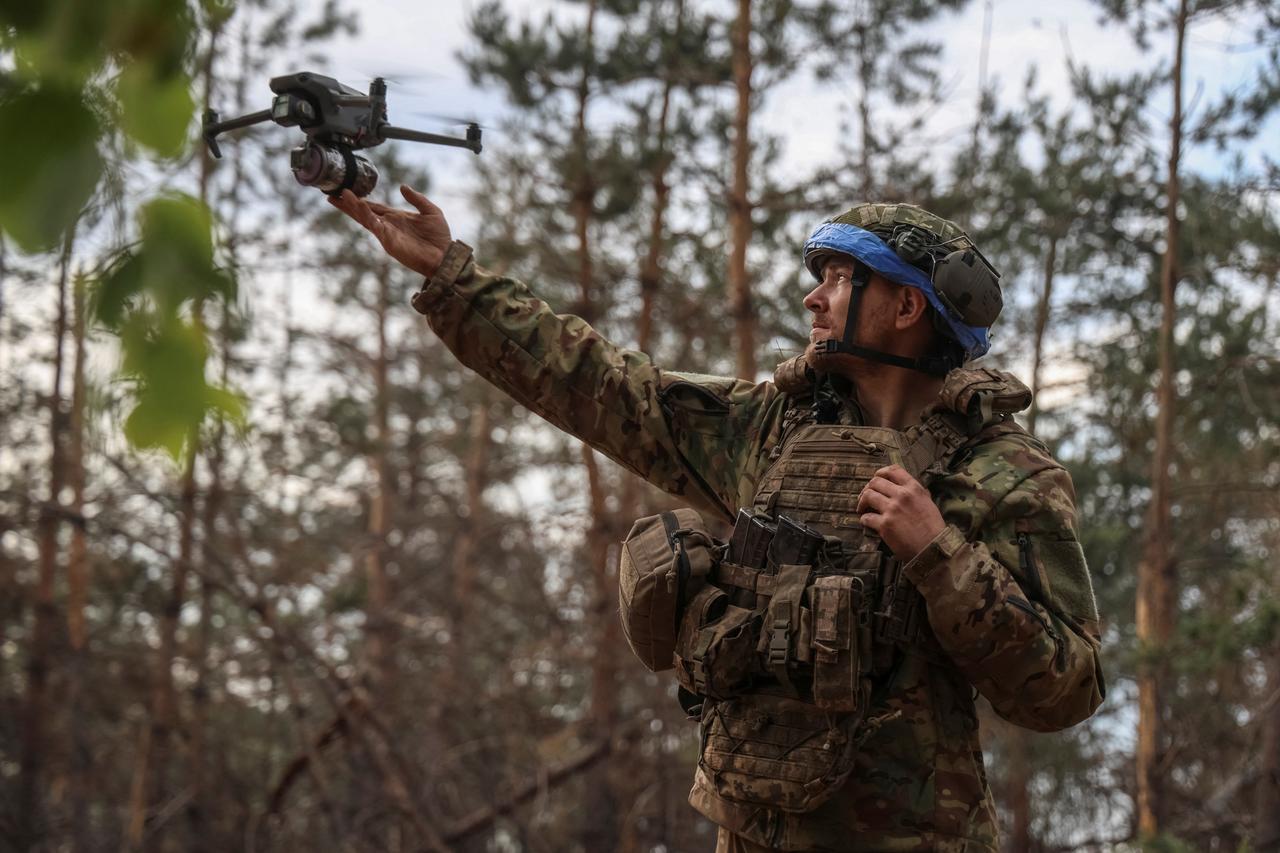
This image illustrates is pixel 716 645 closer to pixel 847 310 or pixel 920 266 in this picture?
pixel 847 310

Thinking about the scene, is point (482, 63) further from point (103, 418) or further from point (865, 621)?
point (103, 418)

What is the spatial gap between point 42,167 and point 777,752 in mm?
2296

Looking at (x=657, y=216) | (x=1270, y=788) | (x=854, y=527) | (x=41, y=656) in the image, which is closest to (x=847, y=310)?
(x=854, y=527)

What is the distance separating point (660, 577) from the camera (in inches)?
120

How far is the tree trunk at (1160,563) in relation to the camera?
10.8 m

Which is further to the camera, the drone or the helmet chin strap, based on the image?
the helmet chin strap

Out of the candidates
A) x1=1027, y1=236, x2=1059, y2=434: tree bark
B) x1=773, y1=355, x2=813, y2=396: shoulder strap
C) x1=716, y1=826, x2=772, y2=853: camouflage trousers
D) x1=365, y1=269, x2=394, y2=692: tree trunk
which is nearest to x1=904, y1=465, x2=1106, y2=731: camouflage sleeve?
x1=773, y1=355, x2=813, y2=396: shoulder strap

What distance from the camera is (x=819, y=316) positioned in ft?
10.9

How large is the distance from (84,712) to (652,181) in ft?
32.4

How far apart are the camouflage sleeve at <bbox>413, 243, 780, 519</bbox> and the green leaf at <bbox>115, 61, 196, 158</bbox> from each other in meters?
2.22

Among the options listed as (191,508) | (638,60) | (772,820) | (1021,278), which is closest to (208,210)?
(772,820)

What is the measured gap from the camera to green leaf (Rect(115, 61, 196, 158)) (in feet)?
3.57

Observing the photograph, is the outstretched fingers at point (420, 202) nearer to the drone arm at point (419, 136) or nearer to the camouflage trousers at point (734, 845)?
the drone arm at point (419, 136)

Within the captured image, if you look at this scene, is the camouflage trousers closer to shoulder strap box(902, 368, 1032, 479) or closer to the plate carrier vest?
the plate carrier vest
